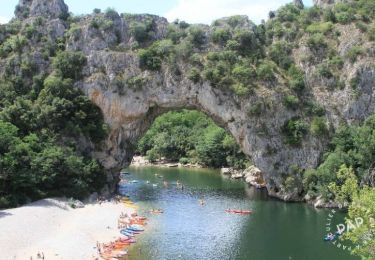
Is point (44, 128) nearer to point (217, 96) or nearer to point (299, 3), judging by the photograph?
point (217, 96)

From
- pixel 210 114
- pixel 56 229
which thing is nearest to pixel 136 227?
pixel 56 229

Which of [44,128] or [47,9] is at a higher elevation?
[47,9]

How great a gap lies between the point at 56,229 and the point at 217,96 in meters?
31.4

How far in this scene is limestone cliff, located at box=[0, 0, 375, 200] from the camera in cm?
7438

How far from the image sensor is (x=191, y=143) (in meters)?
119

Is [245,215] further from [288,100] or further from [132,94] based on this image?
[132,94]

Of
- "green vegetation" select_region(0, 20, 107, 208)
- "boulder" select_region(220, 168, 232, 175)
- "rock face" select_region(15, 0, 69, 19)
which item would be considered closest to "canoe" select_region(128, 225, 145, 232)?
"green vegetation" select_region(0, 20, 107, 208)

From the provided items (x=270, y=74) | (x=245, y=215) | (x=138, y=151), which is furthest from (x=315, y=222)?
(x=138, y=151)

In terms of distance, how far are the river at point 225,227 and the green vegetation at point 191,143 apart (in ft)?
71.1

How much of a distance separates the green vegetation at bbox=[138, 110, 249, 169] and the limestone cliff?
26567 mm

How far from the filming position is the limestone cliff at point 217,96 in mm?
74375

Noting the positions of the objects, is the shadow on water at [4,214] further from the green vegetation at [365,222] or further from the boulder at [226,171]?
the boulder at [226,171]

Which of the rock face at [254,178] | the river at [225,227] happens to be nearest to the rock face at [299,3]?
the rock face at [254,178]

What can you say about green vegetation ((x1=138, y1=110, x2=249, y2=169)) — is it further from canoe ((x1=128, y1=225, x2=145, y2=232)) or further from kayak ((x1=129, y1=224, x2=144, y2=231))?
canoe ((x1=128, y1=225, x2=145, y2=232))
